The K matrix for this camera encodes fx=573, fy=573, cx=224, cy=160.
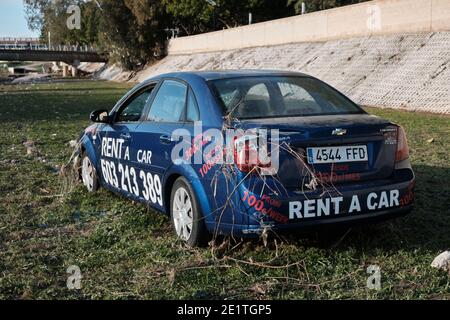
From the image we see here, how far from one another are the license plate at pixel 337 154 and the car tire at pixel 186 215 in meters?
0.99

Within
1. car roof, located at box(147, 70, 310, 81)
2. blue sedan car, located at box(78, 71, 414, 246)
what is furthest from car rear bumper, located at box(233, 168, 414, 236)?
car roof, located at box(147, 70, 310, 81)

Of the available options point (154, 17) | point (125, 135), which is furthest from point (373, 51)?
point (154, 17)

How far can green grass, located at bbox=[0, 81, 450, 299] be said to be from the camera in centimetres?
388

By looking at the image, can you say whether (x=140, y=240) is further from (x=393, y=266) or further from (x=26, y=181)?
(x=26, y=181)

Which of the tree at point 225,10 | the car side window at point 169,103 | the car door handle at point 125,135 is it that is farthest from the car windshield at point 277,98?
the tree at point 225,10

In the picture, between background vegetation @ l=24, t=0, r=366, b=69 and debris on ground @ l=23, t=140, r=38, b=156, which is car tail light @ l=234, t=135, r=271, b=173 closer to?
debris on ground @ l=23, t=140, r=38, b=156

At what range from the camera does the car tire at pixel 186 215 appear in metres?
4.50

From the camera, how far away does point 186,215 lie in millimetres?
4711

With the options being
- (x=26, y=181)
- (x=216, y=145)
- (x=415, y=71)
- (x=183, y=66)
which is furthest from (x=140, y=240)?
(x=183, y=66)

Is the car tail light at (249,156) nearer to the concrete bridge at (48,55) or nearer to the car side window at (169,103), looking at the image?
the car side window at (169,103)

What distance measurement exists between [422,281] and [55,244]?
3004mm
